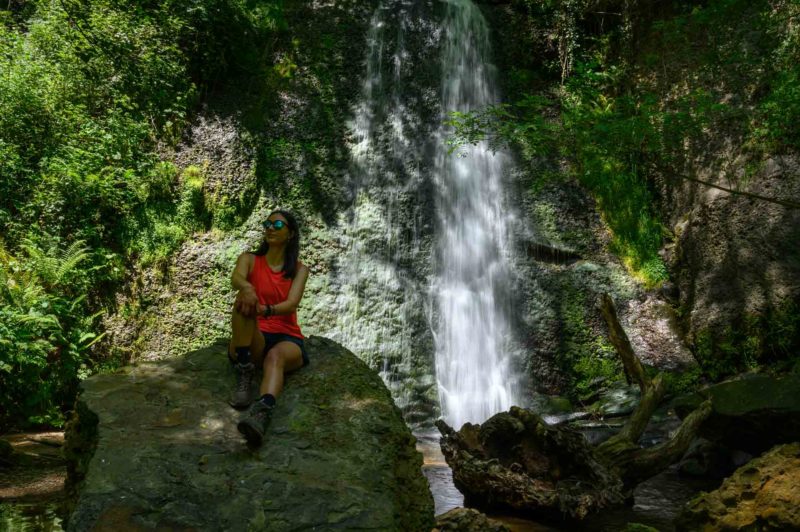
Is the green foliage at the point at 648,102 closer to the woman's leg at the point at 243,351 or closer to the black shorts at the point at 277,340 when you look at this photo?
the black shorts at the point at 277,340

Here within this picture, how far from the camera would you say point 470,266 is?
10.2 metres

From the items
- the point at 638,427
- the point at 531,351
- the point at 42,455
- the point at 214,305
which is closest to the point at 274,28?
the point at 214,305

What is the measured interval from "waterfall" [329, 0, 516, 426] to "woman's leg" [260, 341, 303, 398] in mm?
4521

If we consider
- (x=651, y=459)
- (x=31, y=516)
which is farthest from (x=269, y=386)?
(x=651, y=459)

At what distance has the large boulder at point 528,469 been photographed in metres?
4.52

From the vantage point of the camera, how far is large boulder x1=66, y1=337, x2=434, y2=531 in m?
2.80

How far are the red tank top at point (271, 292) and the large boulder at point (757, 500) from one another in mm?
2927

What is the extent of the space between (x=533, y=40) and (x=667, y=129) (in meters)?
9.01

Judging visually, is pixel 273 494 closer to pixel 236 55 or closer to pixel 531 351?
pixel 531 351

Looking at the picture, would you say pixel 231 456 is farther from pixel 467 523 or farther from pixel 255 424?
pixel 467 523

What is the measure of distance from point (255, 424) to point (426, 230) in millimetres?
7625

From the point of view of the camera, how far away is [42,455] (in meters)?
6.05

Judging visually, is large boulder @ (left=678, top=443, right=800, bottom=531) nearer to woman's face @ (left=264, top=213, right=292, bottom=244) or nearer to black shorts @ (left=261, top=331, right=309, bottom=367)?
black shorts @ (left=261, top=331, right=309, bottom=367)

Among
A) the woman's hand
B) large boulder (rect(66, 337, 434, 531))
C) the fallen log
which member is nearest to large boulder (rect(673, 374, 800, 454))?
the fallen log
